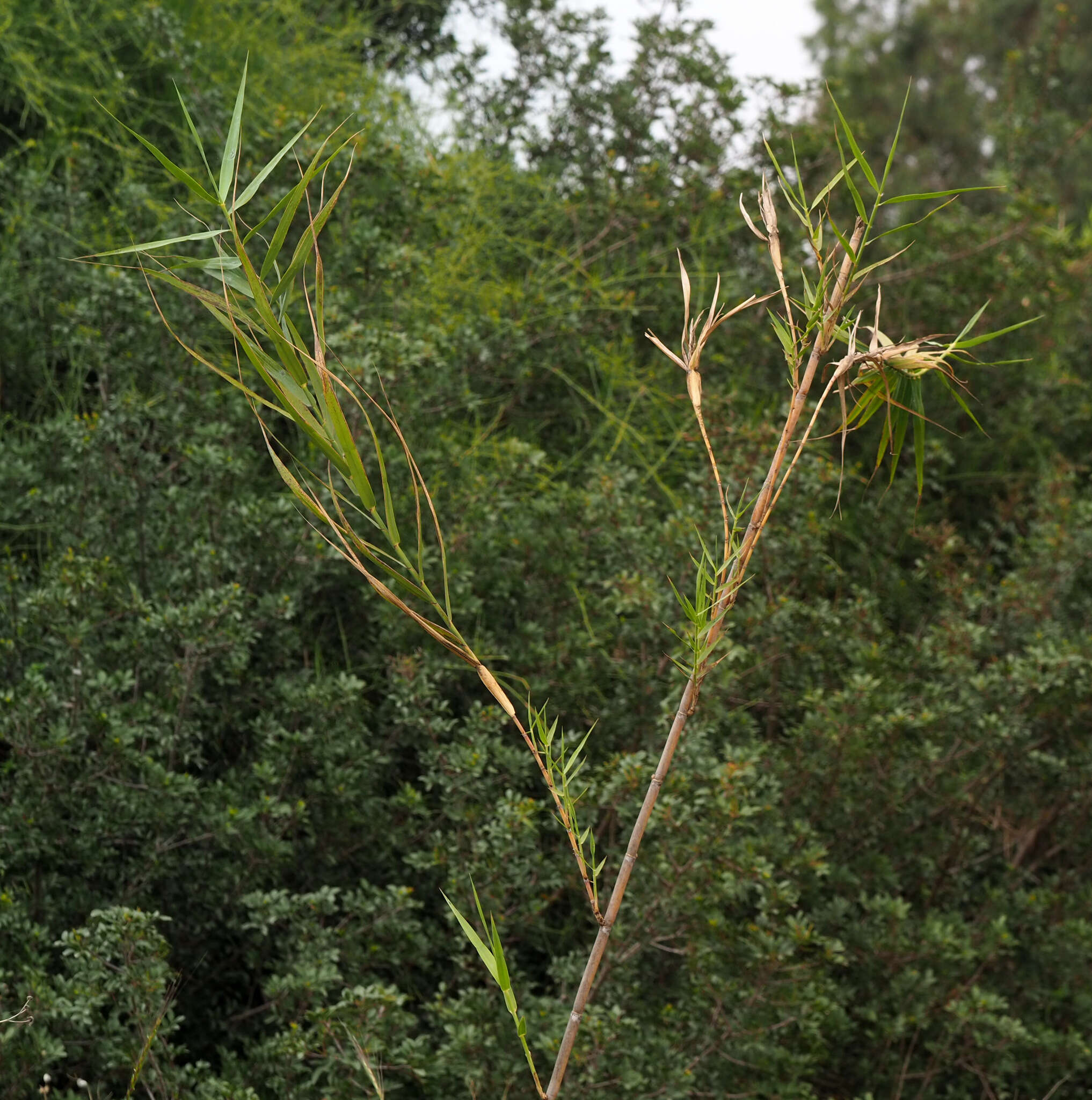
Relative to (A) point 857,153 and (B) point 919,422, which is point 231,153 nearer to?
(A) point 857,153

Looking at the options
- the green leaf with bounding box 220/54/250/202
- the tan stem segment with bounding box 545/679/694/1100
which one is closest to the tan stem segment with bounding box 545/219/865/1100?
the tan stem segment with bounding box 545/679/694/1100

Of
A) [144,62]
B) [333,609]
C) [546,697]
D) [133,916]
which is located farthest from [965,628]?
[144,62]

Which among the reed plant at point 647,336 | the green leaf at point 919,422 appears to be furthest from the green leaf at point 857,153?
the green leaf at point 919,422

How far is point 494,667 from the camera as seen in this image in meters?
2.62

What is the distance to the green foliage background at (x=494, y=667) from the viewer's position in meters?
2.00

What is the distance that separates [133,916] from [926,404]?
301cm

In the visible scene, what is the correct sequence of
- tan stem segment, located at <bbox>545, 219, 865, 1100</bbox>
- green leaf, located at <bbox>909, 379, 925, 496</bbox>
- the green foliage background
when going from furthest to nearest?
the green foliage background
green leaf, located at <bbox>909, 379, 925, 496</bbox>
tan stem segment, located at <bbox>545, 219, 865, 1100</bbox>

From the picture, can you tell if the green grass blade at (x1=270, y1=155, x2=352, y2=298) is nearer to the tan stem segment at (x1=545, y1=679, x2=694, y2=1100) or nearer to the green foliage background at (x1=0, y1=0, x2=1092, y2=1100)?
the tan stem segment at (x1=545, y1=679, x2=694, y2=1100)

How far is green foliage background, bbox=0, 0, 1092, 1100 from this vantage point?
2.00 m

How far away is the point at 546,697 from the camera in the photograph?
2.54 m

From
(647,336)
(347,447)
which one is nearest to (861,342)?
(647,336)

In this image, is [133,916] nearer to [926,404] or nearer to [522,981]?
[522,981]

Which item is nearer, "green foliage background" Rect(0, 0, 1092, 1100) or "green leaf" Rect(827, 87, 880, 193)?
"green leaf" Rect(827, 87, 880, 193)

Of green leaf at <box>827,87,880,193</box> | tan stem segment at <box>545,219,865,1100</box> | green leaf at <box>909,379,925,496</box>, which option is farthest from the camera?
green leaf at <box>909,379,925,496</box>
